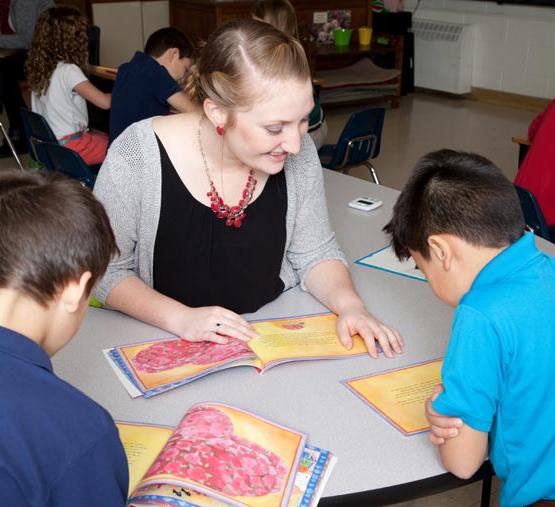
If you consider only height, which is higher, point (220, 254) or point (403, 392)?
point (220, 254)

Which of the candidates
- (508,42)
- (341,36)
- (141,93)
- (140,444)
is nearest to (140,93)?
(141,93)

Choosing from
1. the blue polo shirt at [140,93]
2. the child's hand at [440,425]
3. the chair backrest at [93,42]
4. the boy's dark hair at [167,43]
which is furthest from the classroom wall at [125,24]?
the child's hand at [440,425]

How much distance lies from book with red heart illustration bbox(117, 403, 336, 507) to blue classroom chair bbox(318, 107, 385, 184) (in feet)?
8.59

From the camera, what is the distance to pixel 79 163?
316cm

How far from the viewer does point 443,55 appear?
7.57 metres

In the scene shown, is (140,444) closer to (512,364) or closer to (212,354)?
(212,354)

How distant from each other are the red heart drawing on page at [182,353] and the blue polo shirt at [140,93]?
210 centimetres

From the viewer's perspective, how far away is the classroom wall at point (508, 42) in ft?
22.4

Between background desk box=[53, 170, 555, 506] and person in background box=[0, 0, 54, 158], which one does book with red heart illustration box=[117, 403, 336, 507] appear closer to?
background desk box=[53, 170, 555, 506]

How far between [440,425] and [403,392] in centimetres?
20

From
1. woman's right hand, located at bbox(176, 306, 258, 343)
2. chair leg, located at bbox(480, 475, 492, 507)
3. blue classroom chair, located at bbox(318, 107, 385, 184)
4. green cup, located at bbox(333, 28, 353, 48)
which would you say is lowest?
chair leg, located at bbox(480, 475, 492, 507)

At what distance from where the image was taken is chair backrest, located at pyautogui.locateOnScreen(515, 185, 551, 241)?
2367 mm

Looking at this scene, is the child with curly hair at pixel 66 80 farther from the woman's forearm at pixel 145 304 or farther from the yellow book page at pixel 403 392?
the yellow book page at pixel 403 392

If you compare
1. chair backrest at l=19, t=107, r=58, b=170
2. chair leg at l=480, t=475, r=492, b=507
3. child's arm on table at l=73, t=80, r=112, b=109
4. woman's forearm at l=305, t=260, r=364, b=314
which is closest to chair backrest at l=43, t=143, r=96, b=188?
chair backrest at l=19, t=107, r=58, b=170
